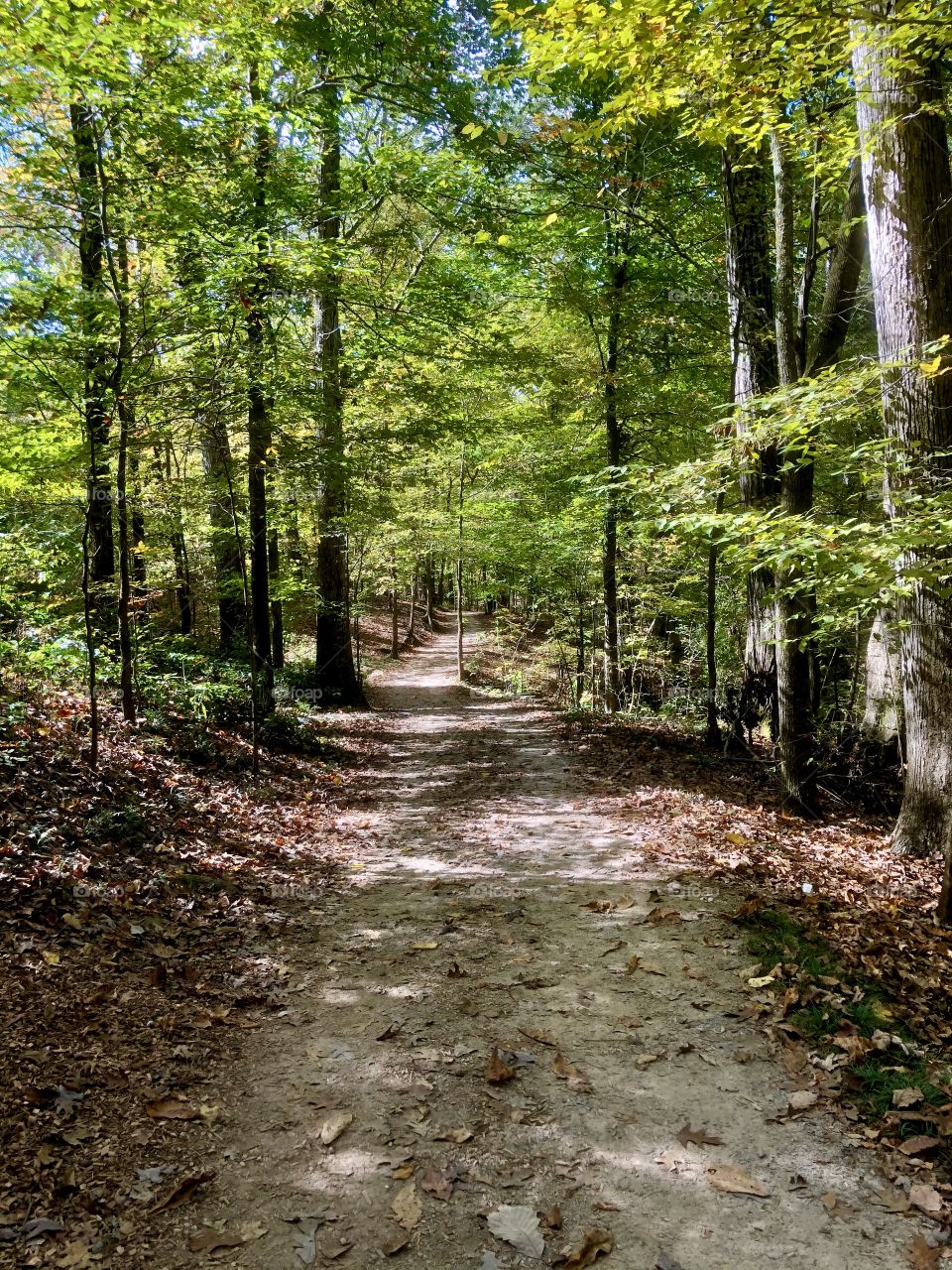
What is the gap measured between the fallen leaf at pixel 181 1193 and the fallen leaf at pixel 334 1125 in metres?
0.48

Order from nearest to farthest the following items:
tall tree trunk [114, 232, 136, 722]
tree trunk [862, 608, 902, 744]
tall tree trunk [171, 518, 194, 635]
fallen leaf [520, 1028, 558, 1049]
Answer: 1. fallen leaf [520, 1028, 558, 1049]
2. tall tree trunk [114, 232, 136, 722]
3. tree trunk [862, 608, 902, 744]
4. tall tree trunk [171, 518, 194, 635]

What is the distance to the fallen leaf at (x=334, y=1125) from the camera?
10.2 ft

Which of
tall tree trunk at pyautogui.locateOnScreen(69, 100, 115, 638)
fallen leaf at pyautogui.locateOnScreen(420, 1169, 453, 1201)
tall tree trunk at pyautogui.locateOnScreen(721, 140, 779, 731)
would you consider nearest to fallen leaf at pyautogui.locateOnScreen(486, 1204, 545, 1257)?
fallen leaf at pyautogui.locateOnScreen(420, 1169, 453, 1201)

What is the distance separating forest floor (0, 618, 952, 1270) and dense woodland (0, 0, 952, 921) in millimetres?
2715

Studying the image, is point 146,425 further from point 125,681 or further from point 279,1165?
point 279,1165

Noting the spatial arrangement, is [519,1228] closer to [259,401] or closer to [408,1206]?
[408,1206]

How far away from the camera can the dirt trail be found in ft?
8.64

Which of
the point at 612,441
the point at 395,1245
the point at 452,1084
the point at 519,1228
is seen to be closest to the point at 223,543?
the point at 612,441

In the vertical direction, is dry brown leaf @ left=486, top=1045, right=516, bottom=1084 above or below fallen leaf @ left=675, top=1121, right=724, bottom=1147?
above

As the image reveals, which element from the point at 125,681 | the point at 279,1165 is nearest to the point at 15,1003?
the point at 279,1165

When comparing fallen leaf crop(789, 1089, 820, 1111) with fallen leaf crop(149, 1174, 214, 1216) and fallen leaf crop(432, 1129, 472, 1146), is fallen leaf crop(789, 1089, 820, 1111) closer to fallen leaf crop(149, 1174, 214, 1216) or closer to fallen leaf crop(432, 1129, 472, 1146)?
fallen leaf crop(432, 1129, 472, 1146)

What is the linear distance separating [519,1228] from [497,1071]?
893 millimetres

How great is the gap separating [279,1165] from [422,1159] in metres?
0.60

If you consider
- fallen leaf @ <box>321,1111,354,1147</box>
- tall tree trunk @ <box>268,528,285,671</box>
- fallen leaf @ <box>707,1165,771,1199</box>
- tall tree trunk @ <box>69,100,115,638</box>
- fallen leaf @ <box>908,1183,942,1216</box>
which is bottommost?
fallen leaf @ <box>707,1165,771,1199</box>
